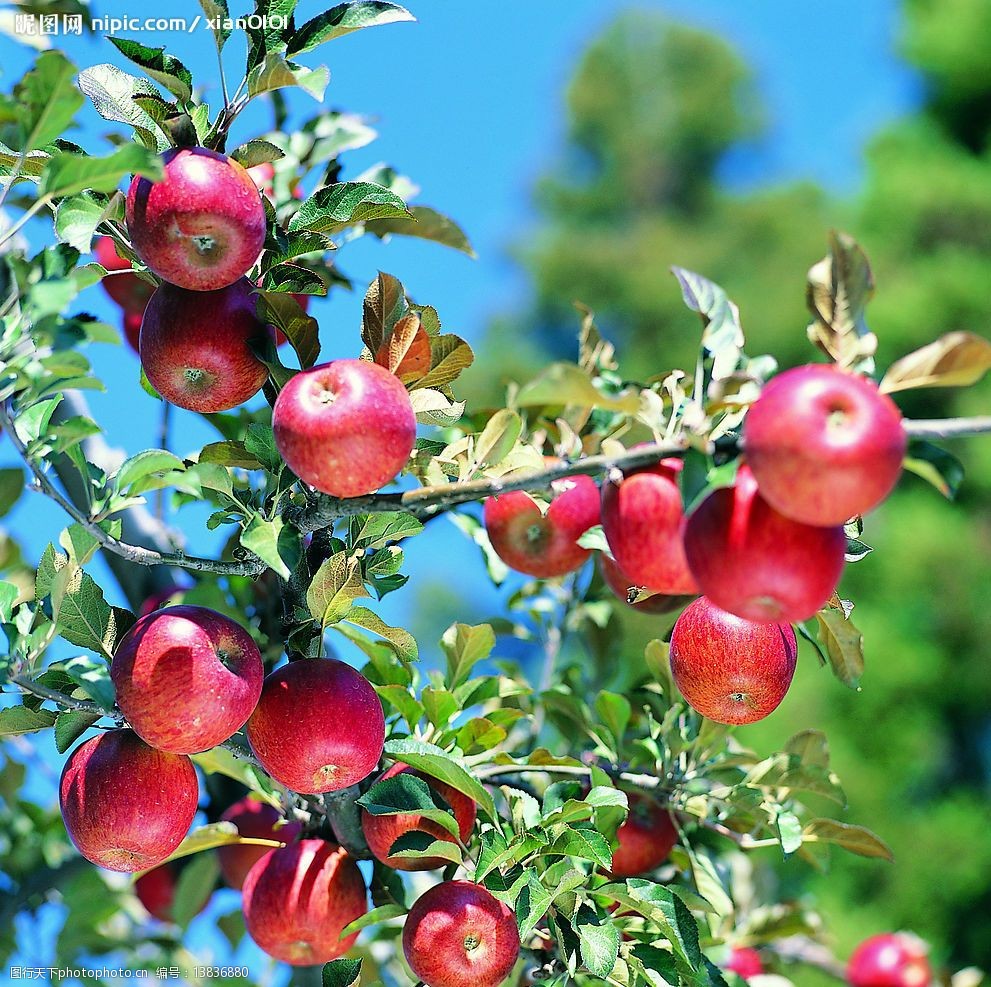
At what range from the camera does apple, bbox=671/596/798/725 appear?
844 millimetres

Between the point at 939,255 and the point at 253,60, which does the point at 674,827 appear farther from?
the point at 939,255

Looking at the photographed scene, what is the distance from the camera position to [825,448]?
57cm

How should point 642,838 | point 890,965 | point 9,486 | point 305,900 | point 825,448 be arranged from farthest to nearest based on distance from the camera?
1. point 890,965
2. point 9,486
3. point 642,838
4. point 305,900
5. point 825,448

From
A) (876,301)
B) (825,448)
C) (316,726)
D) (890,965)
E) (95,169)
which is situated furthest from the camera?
(876,301)

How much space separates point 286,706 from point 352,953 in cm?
43

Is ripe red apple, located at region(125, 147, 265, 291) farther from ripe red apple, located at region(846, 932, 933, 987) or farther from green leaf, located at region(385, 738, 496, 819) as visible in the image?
ripe red apple, located at region(846, 932, 933, 987)

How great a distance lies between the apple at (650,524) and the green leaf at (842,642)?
18cm

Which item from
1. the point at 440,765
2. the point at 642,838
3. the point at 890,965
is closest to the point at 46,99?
the point at 440,765

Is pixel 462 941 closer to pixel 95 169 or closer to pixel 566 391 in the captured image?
pixel 566 391

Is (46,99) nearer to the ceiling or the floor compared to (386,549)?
nearer to the ceiling

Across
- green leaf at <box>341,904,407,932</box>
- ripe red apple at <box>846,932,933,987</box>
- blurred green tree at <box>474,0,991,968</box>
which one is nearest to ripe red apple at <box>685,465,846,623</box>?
green leaf at <box>341,904,407,932</box>

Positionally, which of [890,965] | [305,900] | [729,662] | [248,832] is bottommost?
[890,965]

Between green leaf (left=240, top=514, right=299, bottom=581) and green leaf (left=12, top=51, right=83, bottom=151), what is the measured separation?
0.26m

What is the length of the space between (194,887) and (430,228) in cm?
74
